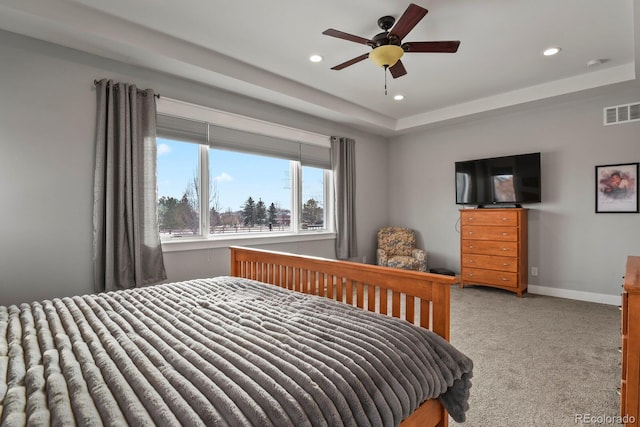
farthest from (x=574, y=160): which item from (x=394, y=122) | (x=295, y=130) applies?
(x=295, y=130)

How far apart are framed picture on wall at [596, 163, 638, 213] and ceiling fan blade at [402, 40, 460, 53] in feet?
9.26

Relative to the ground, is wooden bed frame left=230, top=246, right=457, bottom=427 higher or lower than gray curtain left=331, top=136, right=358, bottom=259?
lower

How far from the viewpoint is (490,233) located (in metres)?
4.34

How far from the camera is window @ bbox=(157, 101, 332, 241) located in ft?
11.1

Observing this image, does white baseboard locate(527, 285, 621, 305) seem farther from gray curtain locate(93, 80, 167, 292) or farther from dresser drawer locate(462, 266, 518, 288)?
gray curtain locate(93, 80, 167, 292)

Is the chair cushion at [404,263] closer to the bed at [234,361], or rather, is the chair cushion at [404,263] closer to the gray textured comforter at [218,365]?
the bed at [234,361]

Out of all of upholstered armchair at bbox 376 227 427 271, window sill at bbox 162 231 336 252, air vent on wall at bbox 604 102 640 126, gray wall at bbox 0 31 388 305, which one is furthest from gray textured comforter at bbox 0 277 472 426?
air vent on wall at bbox 604 102 640 126

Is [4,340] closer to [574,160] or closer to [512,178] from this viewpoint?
[512,178]

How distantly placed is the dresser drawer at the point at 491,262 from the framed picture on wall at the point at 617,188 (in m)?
1.15

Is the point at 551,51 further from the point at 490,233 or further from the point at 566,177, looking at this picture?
the point at 490,233

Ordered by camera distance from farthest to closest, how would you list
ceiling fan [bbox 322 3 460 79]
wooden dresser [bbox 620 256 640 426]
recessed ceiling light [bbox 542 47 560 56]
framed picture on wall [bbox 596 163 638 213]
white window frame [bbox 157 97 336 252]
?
framed picture on wall [bbox 596 163 638 213] < white window frame [bbox 157 97 336 252] < recessed ceiling light [bbox 542 47 560 56] < ceiling fan [bbox 322 3 460 79] < wooden dresser [bbox 620 256 640 426]

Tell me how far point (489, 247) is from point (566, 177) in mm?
1276

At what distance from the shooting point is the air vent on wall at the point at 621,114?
3730 millimetres

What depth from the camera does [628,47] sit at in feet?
10.0
